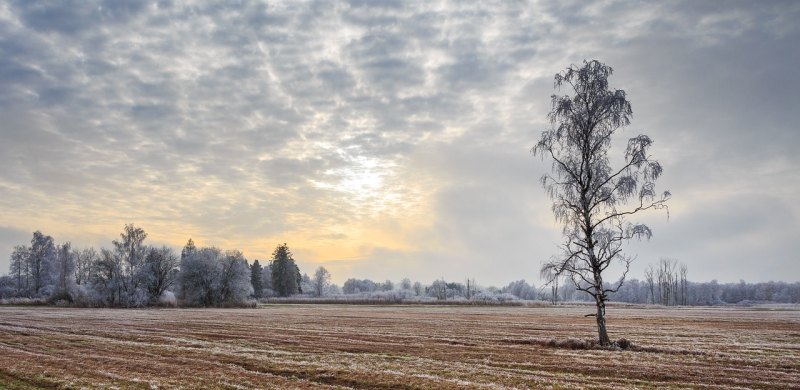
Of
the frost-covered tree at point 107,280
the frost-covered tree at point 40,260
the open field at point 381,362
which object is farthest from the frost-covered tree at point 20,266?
the open field at point 381,362

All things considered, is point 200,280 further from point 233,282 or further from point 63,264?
point 63,264

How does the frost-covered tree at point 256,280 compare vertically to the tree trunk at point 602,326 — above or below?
below

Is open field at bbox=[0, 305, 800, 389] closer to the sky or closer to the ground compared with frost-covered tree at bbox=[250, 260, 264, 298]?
closer to the sky

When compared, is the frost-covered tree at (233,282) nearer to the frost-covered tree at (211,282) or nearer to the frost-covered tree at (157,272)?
the frost-covered tree at (211,282)

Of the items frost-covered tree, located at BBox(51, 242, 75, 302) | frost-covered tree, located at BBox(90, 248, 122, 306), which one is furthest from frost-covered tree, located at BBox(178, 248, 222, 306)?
frost-covered tree, located at BBox(51, 242, 75, 302)

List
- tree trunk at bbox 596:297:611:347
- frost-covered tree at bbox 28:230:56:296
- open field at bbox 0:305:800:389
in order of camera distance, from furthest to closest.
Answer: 1. frost-covered tree at bbox 28:230:56:296
2. tree trunk at bbox 596:297:611:347
3. open field at bbox 0:305:800:389

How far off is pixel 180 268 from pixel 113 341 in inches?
3506

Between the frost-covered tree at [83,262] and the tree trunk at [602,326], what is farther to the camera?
the frost-covered tree at [83,262]

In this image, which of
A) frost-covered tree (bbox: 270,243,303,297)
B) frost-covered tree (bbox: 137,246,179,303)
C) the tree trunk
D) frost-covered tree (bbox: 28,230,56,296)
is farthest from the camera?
frost-covered tree (bbox: 270,243,303,297)

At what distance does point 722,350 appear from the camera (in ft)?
87.6

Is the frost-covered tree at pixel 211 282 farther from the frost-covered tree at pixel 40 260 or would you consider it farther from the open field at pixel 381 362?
the open field at pixel 381 362

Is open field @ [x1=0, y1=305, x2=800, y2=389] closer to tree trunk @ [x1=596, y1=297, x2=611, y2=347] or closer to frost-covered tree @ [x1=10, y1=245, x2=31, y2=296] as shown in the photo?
→ tree trunk @ [x1=596, y1=297, x2=611, y2=347]

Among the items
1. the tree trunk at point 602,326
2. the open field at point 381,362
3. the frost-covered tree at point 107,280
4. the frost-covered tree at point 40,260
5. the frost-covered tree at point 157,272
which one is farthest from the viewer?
the frost-covered tree at point 40,260

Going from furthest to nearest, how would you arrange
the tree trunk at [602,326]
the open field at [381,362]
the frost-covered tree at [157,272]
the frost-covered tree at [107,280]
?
the frost-covered tree at [157,272], the frost-covered tree at [107,280], the tree trunk at [602,326], the open field at [381,362]
